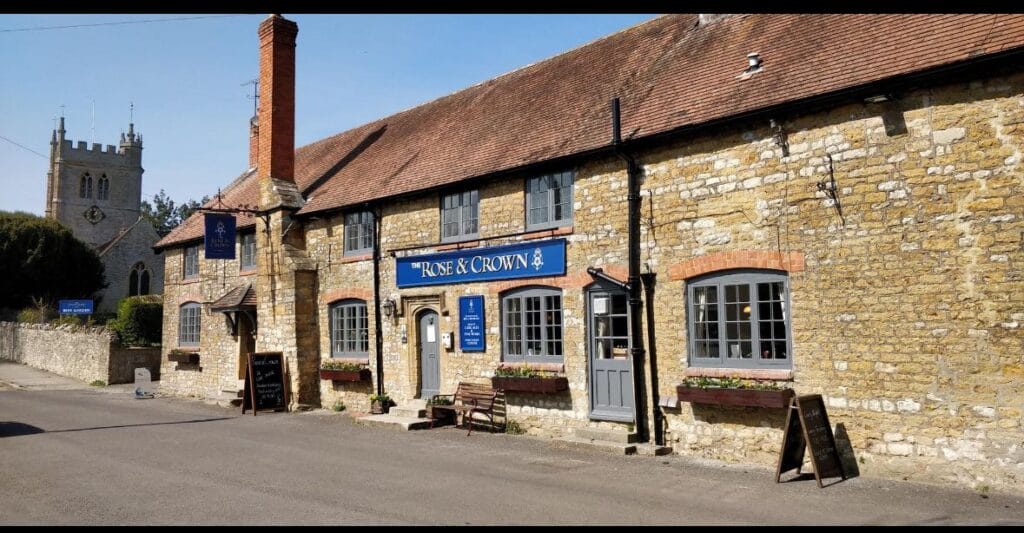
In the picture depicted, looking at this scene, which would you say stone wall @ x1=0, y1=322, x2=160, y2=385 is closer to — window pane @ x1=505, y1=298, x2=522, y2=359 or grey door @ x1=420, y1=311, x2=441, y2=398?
grey door @ x1=420, y1=311, x2=441, y2=398

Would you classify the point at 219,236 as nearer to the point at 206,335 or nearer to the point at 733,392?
the point at 206,335

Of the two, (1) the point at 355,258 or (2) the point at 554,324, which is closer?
(2) the point at 554,324

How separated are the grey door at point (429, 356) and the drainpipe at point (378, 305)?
3.67 ft

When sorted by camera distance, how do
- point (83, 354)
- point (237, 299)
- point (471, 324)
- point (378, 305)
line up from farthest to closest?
point (83, 354), point (237, 299), point (378, 305), point (471, 324)

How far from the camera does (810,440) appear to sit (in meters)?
8.59

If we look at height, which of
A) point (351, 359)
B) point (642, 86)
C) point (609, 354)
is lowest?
point (351, 359)

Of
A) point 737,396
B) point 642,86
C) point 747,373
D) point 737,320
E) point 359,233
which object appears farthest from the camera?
point 359,233

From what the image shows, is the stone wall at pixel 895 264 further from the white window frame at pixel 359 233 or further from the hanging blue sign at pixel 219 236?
the hanging blue sign at pixel 219 236

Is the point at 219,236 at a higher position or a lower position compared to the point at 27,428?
higher

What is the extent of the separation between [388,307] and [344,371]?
6.57 feet

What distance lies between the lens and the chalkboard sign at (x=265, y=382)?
17.1 metres

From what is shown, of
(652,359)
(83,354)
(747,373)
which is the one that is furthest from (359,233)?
(83,354)

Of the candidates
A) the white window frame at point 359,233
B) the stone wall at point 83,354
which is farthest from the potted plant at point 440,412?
the stone wall at point 83,354

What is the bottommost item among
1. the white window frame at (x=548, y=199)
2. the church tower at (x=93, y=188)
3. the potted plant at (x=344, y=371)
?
the potted plant at (x=344, y=371)
